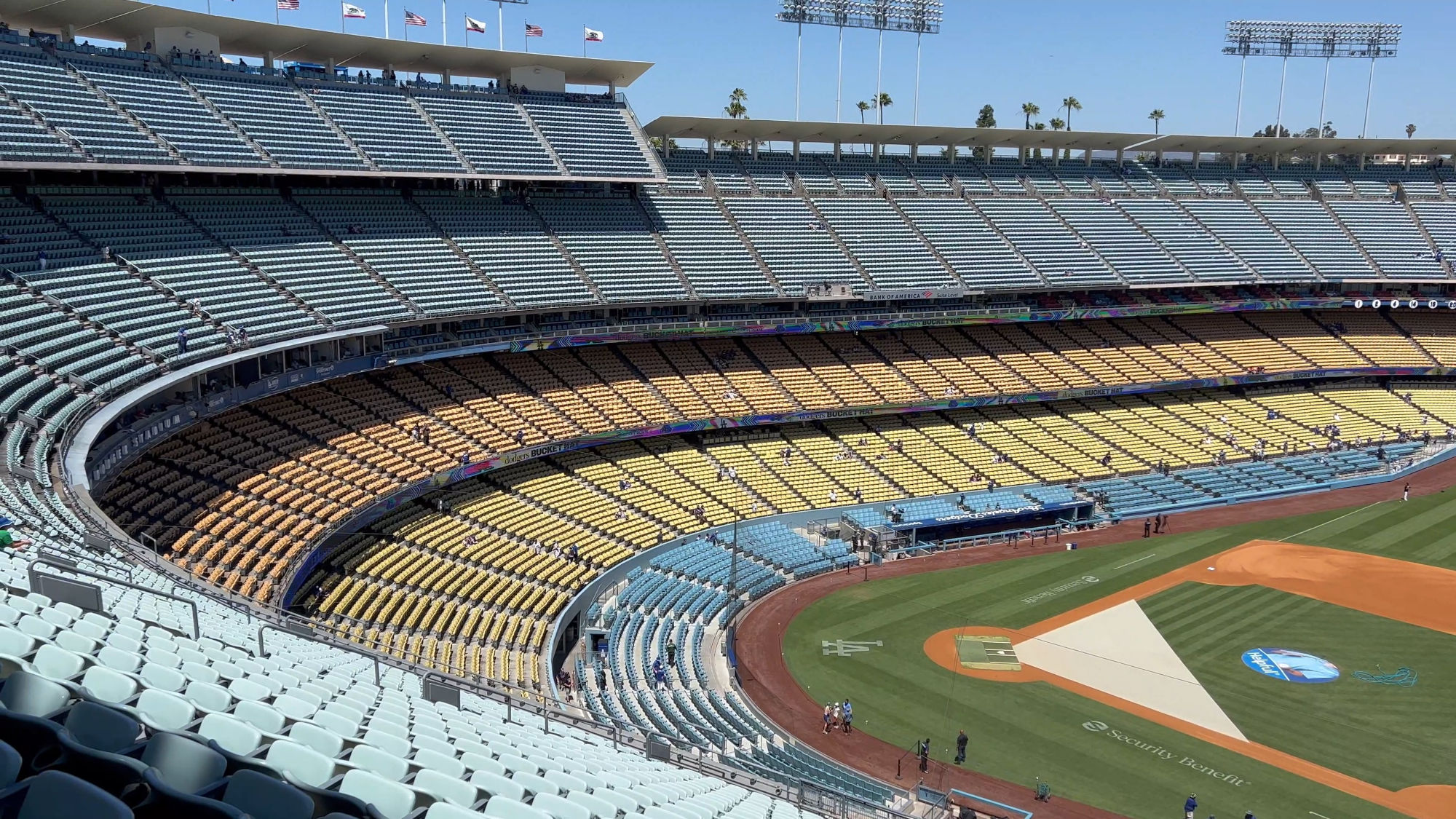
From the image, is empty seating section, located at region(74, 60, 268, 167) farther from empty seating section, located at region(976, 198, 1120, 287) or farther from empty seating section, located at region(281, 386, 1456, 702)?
empty seating section, located at region(976, 198, 1120, 287)

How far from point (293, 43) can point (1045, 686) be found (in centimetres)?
4249

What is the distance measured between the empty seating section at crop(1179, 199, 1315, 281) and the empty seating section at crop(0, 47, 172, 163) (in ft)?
206

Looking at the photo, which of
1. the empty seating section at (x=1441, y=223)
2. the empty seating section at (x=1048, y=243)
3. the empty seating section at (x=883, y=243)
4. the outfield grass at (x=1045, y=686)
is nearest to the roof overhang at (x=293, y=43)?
the empty seating section at (x=883, y=243)

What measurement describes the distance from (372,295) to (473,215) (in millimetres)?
10194

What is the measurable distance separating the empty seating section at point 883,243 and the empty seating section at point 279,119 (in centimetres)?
2790

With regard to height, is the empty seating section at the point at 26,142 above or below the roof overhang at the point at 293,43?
below

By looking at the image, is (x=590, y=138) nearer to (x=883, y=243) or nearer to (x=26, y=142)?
(x=883, y=243)

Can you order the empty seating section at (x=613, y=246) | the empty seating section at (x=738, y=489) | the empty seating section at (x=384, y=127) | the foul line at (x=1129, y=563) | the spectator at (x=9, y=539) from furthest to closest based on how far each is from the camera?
the empty seating section at (x=613, y=246) → the empty seating section at (x=384, y=127) → the foul line at (x=1129, y=563) → the empty seating section at (x=738, y=489) → the spectator at (x=9, y=539)

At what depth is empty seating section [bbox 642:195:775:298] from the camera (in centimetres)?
5350

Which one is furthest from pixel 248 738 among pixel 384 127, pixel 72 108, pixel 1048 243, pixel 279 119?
pixel 1048 243

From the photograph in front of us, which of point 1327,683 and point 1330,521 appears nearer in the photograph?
point 1327,683

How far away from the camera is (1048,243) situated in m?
64.2

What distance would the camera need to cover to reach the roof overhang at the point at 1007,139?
202 feet

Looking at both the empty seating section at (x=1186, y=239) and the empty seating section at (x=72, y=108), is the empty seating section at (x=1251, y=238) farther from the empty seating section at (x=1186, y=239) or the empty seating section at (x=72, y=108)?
the empty seating section at (x=72, y=108)
